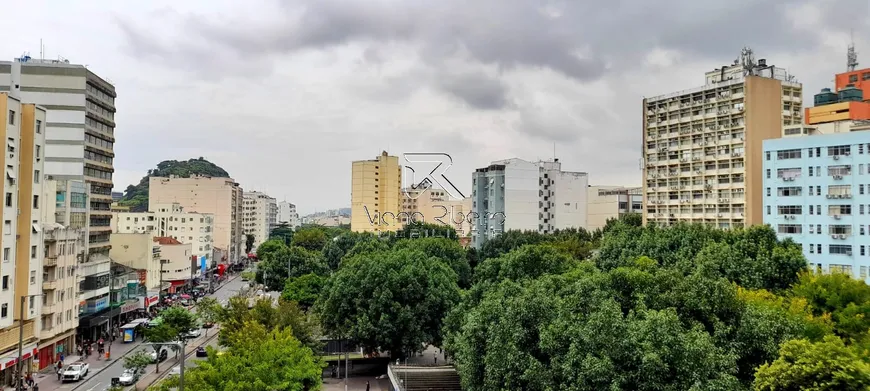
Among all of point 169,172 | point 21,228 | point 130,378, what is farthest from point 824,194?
point 169,172

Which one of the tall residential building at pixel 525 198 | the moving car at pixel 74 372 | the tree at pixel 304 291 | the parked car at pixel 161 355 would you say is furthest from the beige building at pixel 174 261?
the tall residential building at pixel 525 198

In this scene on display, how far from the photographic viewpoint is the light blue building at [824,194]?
4578 centimetres

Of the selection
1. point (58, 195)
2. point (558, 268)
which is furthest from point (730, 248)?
point (58, 195)

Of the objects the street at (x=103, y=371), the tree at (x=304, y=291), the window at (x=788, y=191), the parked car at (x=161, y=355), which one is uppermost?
the window at (x=788, y=191)

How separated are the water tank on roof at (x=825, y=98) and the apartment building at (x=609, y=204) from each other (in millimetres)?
28600

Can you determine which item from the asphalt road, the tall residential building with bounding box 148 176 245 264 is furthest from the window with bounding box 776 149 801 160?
the tall residential building with bounding box 148 176 245 264

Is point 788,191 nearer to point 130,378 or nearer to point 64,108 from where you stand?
point 130,378

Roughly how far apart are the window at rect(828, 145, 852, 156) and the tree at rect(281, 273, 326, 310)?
3884cm

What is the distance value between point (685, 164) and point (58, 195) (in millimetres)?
53965

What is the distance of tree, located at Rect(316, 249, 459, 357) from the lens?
110 feet

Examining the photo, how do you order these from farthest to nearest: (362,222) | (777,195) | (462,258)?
1. (362,222)
2. (462,258)
3. (777,195)

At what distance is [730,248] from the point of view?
34.3 m

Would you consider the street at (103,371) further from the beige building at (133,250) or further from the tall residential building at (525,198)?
the tall residential building at (525,198)

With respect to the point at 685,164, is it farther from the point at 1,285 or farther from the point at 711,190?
the point at 1,285
